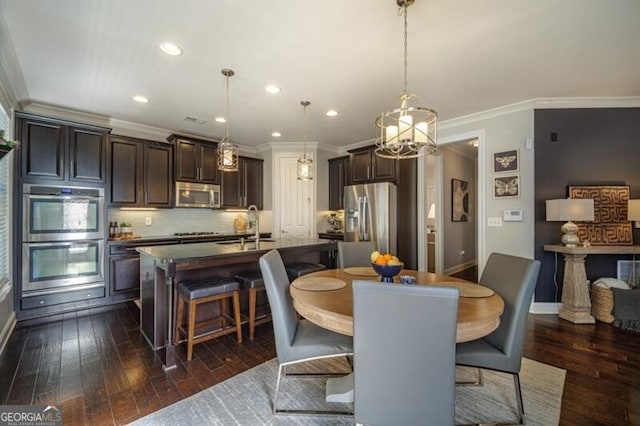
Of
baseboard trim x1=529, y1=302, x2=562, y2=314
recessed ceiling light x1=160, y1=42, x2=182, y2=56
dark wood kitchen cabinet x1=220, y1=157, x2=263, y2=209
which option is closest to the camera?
recessed ceiling light x1=160, y1=42, x2=182, y2=56

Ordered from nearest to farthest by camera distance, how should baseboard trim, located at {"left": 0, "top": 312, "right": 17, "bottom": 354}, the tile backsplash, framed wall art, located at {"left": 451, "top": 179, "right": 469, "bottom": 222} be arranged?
baseboard trim, located at {"left": 0, "top": 312, "right": 17, "bottom": 354}, the tile backsplash, framed wall art, located at {"left": 451, "top": 179, "right": 469, "bottom": 222}

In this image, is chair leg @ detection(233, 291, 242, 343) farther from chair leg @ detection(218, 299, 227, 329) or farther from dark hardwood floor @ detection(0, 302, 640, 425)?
chair leg @ detection(218, 299, 227, 329)

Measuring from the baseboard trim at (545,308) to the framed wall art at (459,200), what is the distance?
255 centimetres

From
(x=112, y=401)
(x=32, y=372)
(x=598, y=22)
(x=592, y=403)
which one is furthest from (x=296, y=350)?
(x=598, y=22)

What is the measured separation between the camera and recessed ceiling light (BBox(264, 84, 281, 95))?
3096mm

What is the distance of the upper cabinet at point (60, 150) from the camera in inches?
127

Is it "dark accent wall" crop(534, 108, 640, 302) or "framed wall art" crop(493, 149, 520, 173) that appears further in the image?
"framed wall art" crop(493, 149, 520, 173)

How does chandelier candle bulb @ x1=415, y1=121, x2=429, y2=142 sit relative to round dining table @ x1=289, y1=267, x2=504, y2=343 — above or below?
above

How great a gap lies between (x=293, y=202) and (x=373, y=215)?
168 cm

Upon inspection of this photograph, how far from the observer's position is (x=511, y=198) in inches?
145

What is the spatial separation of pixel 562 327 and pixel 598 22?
2.90 metres

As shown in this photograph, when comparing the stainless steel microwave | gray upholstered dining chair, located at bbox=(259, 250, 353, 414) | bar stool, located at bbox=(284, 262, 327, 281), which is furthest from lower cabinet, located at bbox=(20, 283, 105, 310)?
gray upholstered dining chair, located at bbox=(259, 250, 353, 414)

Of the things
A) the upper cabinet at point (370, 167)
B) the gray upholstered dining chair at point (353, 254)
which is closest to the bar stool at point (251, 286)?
the gray upholstered dining chair at point (353, 254)

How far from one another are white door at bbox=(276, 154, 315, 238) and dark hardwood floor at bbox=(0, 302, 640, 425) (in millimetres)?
2607
